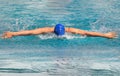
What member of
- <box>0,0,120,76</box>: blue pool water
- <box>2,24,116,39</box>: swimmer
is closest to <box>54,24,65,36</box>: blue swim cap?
<box>2,24,116,39</box>: swimmer

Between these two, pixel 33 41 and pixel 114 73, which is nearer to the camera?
pixel 114 73

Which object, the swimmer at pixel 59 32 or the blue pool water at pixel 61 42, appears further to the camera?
the swimmer at pixel 59 32

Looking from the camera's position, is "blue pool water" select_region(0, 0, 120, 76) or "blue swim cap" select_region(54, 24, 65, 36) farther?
"blue swim cap" select_region(54, 24, 65, 36)

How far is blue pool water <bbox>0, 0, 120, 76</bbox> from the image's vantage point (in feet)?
18.9

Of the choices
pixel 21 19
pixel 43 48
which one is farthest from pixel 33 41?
pixel 21 19

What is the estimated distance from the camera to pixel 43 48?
22.1ft

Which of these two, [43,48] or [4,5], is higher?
[4,5]

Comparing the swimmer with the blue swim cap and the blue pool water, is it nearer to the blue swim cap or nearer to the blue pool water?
the blue swim cap

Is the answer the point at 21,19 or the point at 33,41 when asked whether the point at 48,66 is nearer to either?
the point at 33,41

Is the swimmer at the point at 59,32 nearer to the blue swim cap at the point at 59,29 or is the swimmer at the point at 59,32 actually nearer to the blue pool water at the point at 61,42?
the blue swim cap at the point at 59,29

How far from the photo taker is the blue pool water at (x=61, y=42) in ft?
18.9

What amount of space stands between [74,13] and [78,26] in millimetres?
602

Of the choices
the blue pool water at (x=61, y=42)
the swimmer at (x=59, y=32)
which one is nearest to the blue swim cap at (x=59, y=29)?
the swimmer at (x=59, y=32)

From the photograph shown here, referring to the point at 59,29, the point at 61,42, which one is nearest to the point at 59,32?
the point at 59,29
